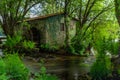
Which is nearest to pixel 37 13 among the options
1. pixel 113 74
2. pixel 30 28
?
pixel 30 28

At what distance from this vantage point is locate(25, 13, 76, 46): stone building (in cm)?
2977

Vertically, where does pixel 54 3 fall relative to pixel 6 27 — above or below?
above

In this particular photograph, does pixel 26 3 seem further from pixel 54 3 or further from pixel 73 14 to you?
pixel 73 14

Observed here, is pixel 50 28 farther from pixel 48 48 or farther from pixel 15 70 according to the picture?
pixel 15 70

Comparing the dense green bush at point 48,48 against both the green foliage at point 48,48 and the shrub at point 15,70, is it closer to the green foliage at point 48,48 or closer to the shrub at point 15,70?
the green foliage at point 48,48

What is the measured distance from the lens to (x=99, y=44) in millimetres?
11039

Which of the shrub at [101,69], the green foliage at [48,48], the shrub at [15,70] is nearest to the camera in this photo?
the shrub at [15,70]

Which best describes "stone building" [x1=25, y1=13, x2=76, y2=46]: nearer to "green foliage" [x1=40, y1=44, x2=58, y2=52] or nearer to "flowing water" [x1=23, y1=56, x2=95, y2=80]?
"green foliage" [x1=40, y1=44, x2=58, y2=52]

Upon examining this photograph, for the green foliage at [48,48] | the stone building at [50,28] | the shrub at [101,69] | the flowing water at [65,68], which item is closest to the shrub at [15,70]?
the shrub at [101,69]

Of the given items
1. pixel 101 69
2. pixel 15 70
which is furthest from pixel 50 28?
pixel 15 70

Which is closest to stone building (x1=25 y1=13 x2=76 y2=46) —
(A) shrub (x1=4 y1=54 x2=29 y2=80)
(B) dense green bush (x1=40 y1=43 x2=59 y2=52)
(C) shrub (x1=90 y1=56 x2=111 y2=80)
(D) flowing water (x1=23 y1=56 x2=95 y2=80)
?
(B) dense green bush (x1=40 y1=43 x2=59 y2=52)

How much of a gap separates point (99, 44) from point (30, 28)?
2062cm

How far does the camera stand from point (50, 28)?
98.3ft

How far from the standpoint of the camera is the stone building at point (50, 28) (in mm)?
29766
